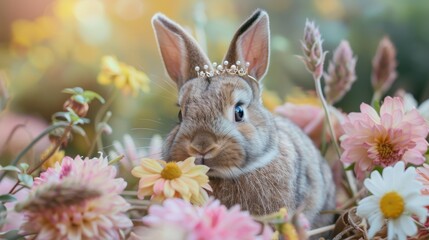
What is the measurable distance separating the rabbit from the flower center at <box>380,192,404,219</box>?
5.1 inches

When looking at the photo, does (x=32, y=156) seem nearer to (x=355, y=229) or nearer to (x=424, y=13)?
(x=355, y=229)

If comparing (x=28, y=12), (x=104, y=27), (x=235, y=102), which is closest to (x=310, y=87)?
(x=104, y=27)

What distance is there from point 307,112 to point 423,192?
315mm

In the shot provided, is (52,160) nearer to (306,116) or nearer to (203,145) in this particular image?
(203,145)

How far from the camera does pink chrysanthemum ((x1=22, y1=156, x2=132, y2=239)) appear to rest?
0.42 meters

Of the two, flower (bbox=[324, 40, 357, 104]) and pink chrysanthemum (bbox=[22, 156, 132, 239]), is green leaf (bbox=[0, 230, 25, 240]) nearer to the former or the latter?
pink chrysanthemum (bbox=[22, 156, 132, 239])

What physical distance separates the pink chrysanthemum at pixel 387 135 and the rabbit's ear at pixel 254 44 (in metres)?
0.12

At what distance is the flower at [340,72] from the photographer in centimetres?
75

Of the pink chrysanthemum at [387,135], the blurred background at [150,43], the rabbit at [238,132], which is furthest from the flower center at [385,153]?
the blurred background at [150,43]

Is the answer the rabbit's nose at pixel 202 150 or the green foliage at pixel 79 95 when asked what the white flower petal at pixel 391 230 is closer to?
the rabbit's nose at pixel 202 150

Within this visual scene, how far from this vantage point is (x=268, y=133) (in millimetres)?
633

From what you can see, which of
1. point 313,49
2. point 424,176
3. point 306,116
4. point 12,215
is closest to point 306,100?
point 306,116

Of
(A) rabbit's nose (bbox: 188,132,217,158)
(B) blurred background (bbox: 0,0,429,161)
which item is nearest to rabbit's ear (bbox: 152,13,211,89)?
(A) rabbit's nose (bbox: 188,132,217,158)

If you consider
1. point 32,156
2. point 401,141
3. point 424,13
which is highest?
point 424,13
